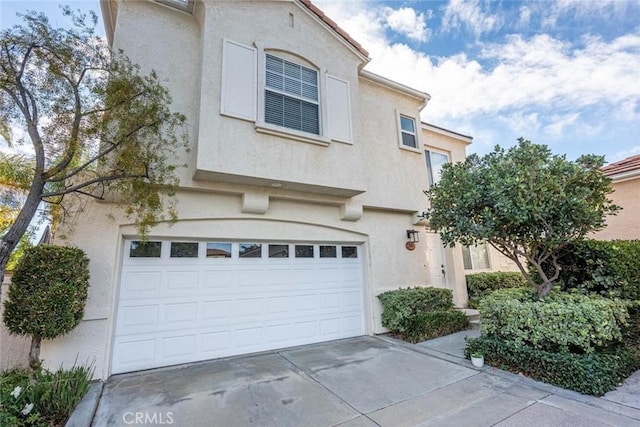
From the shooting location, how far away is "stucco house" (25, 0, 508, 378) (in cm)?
553

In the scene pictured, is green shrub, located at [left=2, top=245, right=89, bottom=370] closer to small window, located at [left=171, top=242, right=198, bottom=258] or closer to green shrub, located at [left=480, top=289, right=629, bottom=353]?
small window, located at [left=171, top=242, right=198, bottom=258]

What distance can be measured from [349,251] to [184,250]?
14.3 ft

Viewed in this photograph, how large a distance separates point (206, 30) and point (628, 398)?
373 inches

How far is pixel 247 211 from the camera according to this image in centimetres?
659

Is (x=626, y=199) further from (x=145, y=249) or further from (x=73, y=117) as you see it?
(x=73, y=117)

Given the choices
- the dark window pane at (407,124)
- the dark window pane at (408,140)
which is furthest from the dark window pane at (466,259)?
the dark window pane at (407,124)

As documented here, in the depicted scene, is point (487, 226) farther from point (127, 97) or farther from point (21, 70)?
point (21, 70)

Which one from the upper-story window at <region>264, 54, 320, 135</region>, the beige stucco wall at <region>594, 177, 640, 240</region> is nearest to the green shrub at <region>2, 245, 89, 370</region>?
the upper-story window at <region>264, 54, 320, 135</region>

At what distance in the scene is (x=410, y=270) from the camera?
28.6ft

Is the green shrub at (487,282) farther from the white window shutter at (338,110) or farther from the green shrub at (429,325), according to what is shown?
the white window shutter at (338,110)

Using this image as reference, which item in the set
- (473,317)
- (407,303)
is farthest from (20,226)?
(473,317)

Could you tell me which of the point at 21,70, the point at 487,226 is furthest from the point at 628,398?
the point at 21,70

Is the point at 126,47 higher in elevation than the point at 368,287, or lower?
higher

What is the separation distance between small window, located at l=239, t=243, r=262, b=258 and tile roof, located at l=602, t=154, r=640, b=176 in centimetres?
1112
